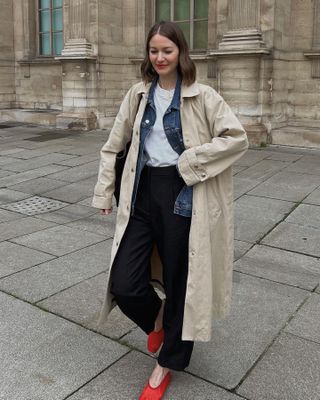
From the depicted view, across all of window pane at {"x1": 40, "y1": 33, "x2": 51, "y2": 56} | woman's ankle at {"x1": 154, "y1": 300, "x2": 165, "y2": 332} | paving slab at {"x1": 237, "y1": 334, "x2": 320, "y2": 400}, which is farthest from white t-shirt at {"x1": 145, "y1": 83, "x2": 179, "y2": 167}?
window pane at {"x1": 40, "y1": 33, "x2": 51, "y2": 56}

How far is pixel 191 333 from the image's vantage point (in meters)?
2.61

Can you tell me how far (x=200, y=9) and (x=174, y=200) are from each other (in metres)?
11.0

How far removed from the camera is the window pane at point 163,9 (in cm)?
1305

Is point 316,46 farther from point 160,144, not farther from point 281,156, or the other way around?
point 160,144

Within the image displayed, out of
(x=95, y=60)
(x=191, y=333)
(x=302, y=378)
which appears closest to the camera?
(x=191, y=333)

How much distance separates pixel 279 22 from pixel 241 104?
1862 mm

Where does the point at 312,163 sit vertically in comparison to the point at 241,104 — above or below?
below

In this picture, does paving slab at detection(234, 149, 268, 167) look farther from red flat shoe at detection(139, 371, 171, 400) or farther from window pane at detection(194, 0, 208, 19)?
red flat shoe at detection(139, 371, 171, 400)

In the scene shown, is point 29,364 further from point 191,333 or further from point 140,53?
point 140,53

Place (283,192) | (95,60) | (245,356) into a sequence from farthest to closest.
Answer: (95,60) → (283,192) → (245,356)

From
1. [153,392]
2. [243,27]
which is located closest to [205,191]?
[153,392]

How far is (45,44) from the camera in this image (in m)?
15.7

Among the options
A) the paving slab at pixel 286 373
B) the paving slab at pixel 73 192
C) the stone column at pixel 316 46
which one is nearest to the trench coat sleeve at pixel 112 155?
the paving slab at pixel 286 373

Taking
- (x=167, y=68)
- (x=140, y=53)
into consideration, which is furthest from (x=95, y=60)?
(x=167, y=68)
